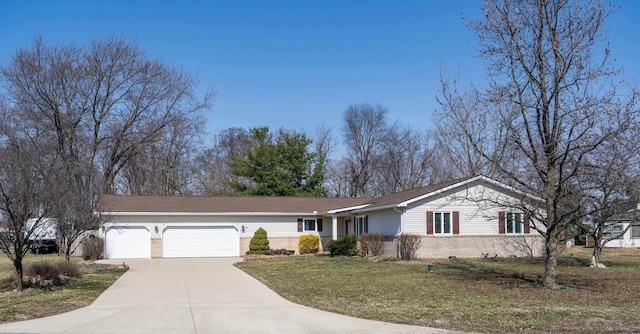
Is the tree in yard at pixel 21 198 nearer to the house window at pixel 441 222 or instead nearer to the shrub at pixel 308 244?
the house window at pixel 441 222

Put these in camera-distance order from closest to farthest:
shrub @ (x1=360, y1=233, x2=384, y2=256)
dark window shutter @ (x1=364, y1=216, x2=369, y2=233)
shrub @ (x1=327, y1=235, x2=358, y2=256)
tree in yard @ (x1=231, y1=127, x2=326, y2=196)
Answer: shrub @ (x1=360, y1=233, x2=384, y2=256) < shrub @ (x1=327, y1=235, x2=358, y2=256) < dark window shutter @ (x1=364, y1=216, x2=369, y2=233) < tree in yard @ (x1=231, y1=127, x2=326, y2=196)

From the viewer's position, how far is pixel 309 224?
38281 millimetres

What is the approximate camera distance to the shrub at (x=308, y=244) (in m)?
36.4

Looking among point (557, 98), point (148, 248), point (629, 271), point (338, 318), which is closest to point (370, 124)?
point (148, 248)

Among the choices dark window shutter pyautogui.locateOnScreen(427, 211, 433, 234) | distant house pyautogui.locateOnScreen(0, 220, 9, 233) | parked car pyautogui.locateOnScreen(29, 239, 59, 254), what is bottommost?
parked car pyautogui.locateOnScreen(29, 239, 59, 254)

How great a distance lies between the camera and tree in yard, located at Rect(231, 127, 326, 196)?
50.2m

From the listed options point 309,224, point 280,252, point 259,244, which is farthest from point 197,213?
point 309,224

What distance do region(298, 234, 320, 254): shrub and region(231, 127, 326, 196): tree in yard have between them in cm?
1367

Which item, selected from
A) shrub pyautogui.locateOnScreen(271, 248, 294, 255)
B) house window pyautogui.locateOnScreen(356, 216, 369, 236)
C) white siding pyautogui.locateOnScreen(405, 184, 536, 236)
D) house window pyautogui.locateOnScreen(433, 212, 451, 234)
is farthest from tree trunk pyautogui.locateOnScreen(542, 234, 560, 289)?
shrub pyautogui.locateOnScreen(271, 248, 294, 255)

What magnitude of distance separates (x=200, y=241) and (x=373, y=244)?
10.9m

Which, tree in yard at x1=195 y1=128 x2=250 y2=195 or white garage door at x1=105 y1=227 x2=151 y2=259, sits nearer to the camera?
white garage door at x1=105 y1=227 x2=151 y2=259

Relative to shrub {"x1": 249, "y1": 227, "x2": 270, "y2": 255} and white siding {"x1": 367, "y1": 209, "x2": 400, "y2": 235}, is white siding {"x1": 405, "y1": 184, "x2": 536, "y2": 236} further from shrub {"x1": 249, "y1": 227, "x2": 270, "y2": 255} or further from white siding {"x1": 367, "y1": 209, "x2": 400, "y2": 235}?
shrub {"x1": 249, "y1": 227, "x2": 270, "y2": 255}

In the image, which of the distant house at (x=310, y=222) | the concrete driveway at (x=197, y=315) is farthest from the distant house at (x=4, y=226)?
the distant house at (x=310, y=222)

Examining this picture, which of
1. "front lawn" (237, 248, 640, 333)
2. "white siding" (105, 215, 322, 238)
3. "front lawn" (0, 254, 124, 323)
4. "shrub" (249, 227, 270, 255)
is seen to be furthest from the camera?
"white siding" (105, 215, 322, 238)
